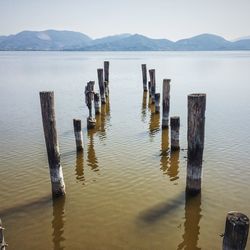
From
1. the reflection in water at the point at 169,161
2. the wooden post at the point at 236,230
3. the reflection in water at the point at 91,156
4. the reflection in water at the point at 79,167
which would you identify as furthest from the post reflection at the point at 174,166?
the wooden post at the point at 236,230

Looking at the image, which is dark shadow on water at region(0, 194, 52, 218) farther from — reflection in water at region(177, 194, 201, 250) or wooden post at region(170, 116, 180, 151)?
wooden post at region(170, 116, 180, 151)

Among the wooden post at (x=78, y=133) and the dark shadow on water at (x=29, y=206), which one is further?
the wooden post at (x=78, y=133)

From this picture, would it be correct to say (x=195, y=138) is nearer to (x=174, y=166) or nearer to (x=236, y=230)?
(x=174, y=166)

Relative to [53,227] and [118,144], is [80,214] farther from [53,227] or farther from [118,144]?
[118,144]

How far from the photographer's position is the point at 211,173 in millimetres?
13914

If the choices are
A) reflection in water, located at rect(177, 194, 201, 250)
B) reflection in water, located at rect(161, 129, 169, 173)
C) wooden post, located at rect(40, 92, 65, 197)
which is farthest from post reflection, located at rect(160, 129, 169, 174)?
wooden post, located at rect(40, 92, 65, 197)

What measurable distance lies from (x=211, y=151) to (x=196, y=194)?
5556 mm

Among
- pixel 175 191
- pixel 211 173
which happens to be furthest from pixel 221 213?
pixel 211 173

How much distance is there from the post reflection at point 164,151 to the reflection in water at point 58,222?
509 cm

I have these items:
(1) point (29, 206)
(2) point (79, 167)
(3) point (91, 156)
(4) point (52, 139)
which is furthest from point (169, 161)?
(1) point (29, 206)

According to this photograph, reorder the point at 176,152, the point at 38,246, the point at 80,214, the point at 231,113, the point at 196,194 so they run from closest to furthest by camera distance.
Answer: the point at 38,246 < the point at 80,214 < the point at 196,194 < the point at 176,152 < the point at 231,113

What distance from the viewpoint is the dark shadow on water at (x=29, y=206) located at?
10.9 meters

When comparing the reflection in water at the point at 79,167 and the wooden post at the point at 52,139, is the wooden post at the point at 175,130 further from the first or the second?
the wooden post at the point at 52,139

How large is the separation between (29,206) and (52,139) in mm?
2591
